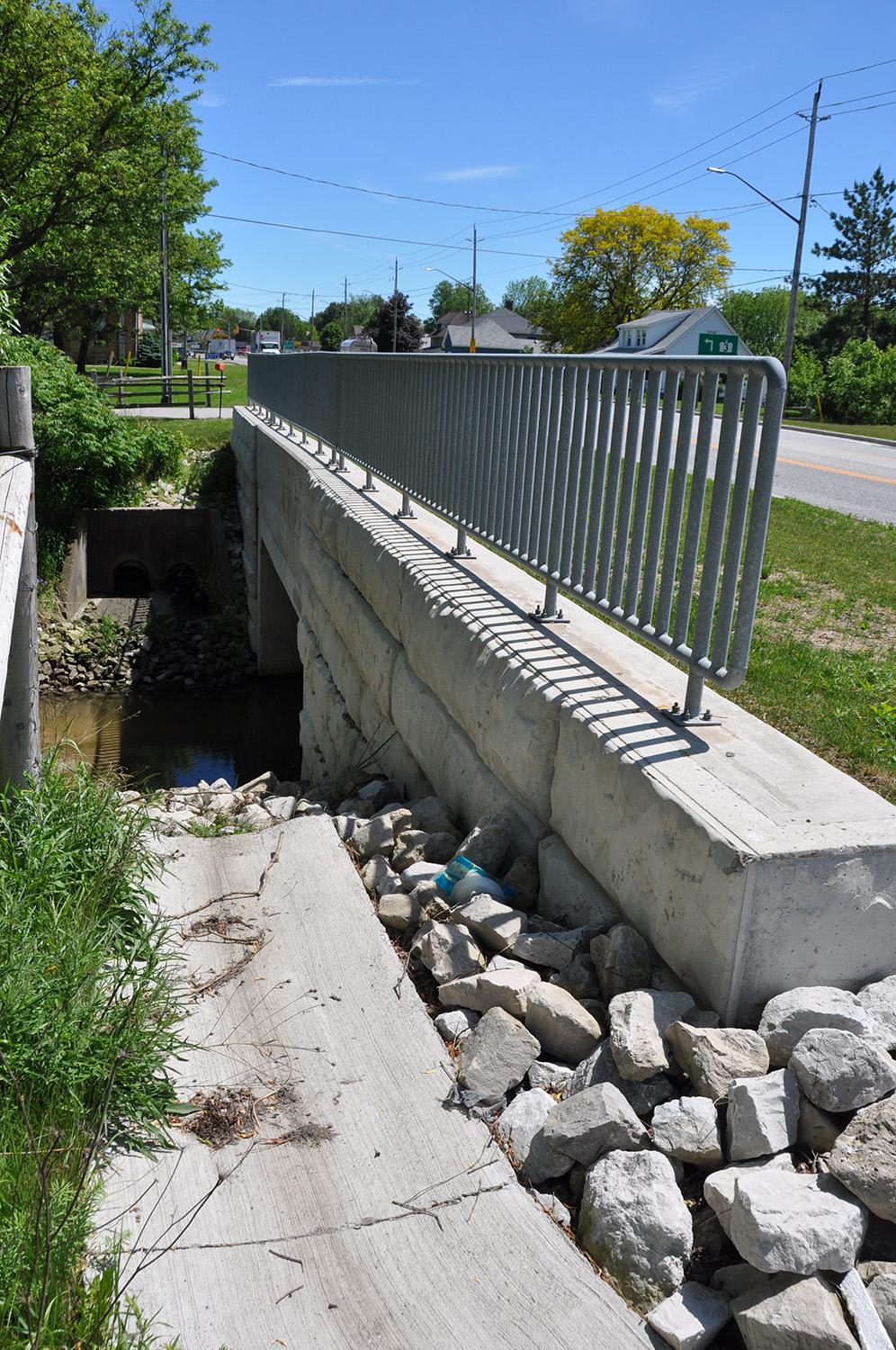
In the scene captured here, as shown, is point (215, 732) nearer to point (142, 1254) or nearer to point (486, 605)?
point (486, 605)

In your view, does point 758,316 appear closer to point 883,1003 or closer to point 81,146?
point 81,146

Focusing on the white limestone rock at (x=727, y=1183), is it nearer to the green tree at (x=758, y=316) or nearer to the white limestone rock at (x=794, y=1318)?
the white limestone rock at (x=794, y=1318)

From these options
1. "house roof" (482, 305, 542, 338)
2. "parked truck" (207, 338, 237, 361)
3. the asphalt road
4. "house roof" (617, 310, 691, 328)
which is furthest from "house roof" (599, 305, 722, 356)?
"parked truck" (207, 338, 237, 361)

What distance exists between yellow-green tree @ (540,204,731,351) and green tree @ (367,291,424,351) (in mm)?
28814

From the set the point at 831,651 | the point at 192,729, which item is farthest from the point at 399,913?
the point at 192,729

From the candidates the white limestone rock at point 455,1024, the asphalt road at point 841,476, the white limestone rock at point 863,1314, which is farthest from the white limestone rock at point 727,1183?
the asphalt road at point 841,476

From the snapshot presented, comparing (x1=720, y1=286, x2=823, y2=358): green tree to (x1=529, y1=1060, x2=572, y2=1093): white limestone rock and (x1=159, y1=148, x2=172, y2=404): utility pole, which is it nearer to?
(x1=159, y1=148, x2=172, y2=404): utility pole

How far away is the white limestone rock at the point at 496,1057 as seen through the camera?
291cm

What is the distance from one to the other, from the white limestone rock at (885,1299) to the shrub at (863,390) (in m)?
43.3

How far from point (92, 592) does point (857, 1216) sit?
21.5 metres

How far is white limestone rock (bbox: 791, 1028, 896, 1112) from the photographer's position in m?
2.52

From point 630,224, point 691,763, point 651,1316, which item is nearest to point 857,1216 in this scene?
point 651,1316

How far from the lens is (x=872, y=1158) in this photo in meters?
2.31

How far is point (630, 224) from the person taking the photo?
6384 cm
